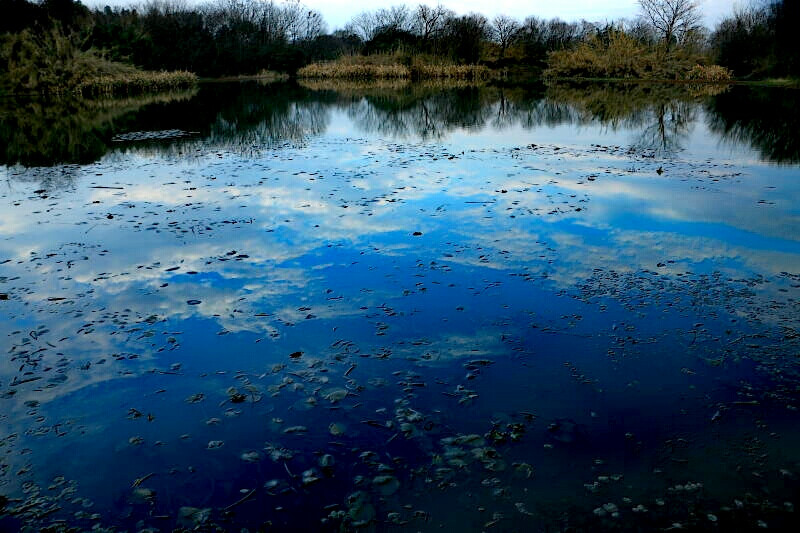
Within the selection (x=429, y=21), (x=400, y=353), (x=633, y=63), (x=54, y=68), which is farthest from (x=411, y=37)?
(x=400, y=353)

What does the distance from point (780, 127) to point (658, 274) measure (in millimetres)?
17392

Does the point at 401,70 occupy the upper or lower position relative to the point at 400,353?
upper

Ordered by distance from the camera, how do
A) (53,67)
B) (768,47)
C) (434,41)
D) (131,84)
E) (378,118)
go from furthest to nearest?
(434,41)
(768,47)
(131,84)
(53,67)
(378,118)

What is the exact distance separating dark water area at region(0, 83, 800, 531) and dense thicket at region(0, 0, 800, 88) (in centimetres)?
3181

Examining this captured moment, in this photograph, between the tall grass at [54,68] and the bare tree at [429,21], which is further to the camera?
the bare tree at [429,21]

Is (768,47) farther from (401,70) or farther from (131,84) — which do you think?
(131,84)

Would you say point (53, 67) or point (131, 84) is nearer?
point (53, 67)

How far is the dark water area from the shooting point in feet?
11.5

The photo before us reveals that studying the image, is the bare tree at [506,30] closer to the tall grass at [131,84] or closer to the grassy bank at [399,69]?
the grassy bank at [399,69]

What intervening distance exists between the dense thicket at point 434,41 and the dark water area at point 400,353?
1252 inches

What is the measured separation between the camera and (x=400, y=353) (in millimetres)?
5195

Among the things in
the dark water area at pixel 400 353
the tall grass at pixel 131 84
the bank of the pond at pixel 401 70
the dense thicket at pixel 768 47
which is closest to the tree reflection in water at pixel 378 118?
the tall grass at pixel 131 84

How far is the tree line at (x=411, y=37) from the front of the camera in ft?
139

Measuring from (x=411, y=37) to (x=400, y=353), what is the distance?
60.7m
